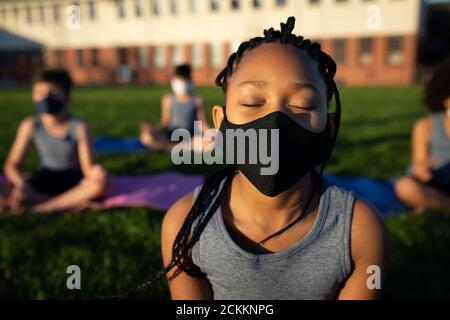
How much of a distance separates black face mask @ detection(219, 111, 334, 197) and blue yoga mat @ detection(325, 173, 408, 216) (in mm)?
2462

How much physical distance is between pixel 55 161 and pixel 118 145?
10.6 feet

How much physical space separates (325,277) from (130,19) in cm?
3193

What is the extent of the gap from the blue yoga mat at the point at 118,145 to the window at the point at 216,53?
2476 centimetres

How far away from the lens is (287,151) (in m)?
1.56

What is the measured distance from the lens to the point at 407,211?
14.0 feet

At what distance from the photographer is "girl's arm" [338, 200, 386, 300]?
1.67 m

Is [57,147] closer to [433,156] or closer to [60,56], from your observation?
[433,156]

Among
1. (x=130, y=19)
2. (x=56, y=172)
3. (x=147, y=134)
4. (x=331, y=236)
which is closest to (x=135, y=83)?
(x=130, y=19)

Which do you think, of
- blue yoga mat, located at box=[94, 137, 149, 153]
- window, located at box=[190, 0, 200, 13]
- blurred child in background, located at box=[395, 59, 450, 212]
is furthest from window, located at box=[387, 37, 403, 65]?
blurred child in background, located at box=[395, 59, 450, 212]

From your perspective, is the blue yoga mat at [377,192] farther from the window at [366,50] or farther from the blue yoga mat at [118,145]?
the window at [366,50]

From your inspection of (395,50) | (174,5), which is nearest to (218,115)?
(174,5)

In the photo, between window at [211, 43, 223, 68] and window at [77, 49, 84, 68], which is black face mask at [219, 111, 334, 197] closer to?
window at [211, 43, 223, 68]

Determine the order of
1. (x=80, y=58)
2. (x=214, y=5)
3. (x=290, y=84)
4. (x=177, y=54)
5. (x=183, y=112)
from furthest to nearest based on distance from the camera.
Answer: (x=80, y=58) → (x=177, y=54) → (x=214, y=5) → (x=183, y=112) → (x=290, y=84)

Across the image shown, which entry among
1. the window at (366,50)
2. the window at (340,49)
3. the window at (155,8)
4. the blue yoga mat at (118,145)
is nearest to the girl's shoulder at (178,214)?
the blue yoga mat at (118,145)
